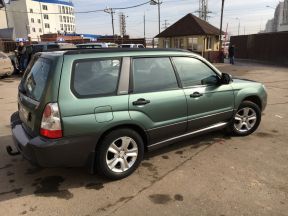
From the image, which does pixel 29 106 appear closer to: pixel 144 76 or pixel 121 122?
pixel 121 122

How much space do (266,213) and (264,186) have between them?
586mm

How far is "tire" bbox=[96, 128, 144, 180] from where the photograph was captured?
12.0 feet

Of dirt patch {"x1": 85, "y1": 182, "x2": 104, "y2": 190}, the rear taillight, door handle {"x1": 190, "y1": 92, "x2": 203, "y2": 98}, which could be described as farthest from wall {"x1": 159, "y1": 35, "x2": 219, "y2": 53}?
the rear taillight

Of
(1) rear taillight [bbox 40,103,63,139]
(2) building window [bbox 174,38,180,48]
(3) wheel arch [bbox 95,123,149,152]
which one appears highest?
(2) building window [bbox 174,38,180,48]

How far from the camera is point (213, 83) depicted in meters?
4.80

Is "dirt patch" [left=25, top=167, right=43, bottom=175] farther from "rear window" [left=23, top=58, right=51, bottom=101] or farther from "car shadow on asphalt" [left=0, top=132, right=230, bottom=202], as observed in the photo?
"rear window" [left=23, top=58, right=51, bottom=101]

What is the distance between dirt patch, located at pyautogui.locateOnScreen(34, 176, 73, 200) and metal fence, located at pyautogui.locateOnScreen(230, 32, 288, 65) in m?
22.8

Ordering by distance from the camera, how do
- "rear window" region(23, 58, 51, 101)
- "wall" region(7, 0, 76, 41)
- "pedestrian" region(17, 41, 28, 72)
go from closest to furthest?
"rear window" region(23, 58, 51, 101) < "pedestrian" region(17, 41, 28, 72) < "wall" region(7, 0, 76, 41)

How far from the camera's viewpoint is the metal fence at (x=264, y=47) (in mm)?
23562

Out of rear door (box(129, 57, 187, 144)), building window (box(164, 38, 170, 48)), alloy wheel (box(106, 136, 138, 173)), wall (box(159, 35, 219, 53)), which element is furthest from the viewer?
building window (box(164, 38, 170, 48))

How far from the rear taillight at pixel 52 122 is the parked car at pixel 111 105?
1 centimetres

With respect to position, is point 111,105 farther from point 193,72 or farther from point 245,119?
point 245,119

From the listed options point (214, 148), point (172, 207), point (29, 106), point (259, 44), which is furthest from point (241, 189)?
point (259, 44)

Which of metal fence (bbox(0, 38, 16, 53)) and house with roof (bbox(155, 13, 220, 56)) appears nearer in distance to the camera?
metal fence (bbox(0, 38, 16, 53))
